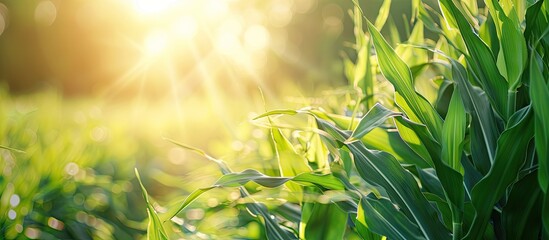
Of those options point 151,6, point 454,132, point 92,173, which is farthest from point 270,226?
point 151,6

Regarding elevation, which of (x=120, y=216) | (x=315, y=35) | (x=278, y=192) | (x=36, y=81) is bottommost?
(x=36, y=81)

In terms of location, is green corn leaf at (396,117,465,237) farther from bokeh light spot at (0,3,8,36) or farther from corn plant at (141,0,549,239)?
bokeh light spot at (0,3,8,36)

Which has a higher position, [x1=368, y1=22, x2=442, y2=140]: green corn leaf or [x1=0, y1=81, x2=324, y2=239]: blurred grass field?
[x1=368, y1=22, x2=442, y2=140]: green corn leaf

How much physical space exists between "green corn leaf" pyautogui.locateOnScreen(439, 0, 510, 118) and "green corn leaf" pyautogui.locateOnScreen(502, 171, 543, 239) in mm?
101

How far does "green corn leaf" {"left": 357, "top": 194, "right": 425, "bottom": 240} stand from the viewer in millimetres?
941

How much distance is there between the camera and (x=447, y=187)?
90 centimetres

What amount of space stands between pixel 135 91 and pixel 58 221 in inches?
441

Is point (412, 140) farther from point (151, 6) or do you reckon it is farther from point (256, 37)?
point (151, 6)

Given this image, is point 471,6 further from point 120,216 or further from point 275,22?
point 275,22

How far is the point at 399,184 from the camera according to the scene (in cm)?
97

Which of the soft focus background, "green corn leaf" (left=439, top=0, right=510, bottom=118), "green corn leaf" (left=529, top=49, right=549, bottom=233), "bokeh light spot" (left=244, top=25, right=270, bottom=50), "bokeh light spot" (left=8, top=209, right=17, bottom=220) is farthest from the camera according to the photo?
"bokeh light spot" (left=244, top=25, right=270, bottom=50)

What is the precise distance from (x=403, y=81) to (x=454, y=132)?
5.0 inches

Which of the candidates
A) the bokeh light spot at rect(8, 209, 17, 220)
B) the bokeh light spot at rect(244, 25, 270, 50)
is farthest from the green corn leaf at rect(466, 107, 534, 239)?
the bokeh light spot at rect(244, 25, 270, 50)

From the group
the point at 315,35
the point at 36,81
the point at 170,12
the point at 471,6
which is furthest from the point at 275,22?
the point at 471,6
